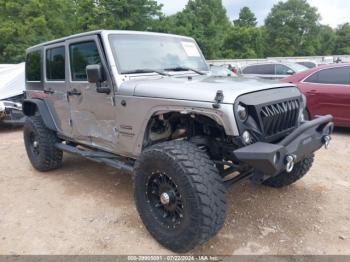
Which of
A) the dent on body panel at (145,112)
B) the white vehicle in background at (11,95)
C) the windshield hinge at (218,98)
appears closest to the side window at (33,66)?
the dent on body panel at (145,112)

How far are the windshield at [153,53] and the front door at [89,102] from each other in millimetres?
218

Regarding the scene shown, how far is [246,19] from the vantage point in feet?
182

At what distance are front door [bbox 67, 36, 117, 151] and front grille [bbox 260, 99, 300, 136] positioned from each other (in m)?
1.68

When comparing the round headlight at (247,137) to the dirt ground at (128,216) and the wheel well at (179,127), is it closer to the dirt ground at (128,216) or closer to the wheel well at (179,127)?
the wheel well at (179,127)

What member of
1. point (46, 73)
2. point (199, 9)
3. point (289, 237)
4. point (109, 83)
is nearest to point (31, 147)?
point (46, 73)

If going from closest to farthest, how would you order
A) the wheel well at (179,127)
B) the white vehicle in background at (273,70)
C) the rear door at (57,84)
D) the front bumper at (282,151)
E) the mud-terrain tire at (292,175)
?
the front bumper at (282,151), the wheel well at (179,127), the mud-terrain tire at (292,175), the rear door at (57,84), the white vehicle in background at (273,70)

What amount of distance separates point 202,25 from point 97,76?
134 feet

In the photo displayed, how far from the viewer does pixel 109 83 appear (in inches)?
148

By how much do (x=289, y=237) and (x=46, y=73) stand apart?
4029mm

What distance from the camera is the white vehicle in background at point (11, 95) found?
9.42 metres

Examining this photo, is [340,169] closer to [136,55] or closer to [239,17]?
[136,55]

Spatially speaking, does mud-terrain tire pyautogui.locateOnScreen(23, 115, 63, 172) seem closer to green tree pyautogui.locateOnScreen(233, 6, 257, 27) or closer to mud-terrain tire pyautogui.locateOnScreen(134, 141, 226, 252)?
mud-terrain tire pyautogui.locateOnScreen(134, 141, 226, 252)

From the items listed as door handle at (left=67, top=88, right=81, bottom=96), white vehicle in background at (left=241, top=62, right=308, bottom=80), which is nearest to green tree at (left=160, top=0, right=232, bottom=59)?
white vehicle in background at (left=241, top=62, right=308, bottom=80)

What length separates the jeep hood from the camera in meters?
2.93
